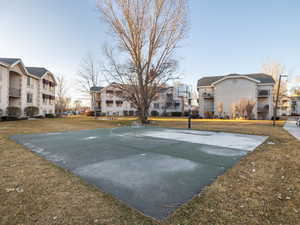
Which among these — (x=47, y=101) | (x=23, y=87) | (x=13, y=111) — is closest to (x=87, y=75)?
(x=47, y=101)

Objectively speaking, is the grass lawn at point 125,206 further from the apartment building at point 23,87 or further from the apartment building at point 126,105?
the apartment building at point 126,105

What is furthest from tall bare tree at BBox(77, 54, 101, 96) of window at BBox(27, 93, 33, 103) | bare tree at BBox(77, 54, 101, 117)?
window at BBox(27, 93, 33, 103)

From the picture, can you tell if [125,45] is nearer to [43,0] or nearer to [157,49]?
[157,49]

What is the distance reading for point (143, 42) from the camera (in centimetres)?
1584

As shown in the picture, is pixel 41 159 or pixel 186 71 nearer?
pixel 41 159

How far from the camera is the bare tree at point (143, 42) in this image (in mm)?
14625

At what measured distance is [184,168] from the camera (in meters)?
3.58

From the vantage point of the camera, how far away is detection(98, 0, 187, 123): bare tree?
14625mm

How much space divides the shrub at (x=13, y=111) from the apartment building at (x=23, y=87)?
281mm

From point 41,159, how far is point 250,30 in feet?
67.7

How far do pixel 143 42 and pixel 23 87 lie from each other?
20.0 metres

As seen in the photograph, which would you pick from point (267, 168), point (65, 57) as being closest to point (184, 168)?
point (267, 168)

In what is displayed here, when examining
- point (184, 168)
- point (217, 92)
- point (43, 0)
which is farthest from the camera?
point (217, 92)

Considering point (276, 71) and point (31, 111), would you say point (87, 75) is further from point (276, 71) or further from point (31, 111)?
point (276, 71)
